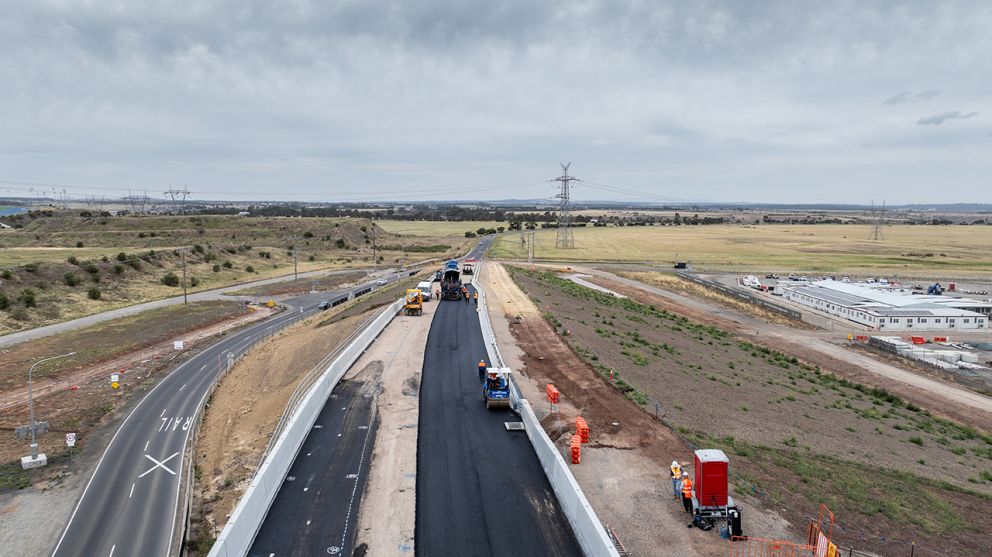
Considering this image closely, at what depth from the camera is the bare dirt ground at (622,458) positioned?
18344mm

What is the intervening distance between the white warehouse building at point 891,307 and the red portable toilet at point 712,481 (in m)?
67.6

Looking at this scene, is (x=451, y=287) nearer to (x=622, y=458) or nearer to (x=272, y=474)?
(x=622, y=458)

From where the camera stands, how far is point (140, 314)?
73.6m

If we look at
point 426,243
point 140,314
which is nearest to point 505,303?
point 140,314

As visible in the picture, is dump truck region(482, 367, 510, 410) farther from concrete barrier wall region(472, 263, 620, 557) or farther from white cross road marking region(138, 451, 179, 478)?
white cross road marking region(138, 451, 179, 478)

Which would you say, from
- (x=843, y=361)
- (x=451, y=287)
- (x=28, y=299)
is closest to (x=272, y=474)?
(x=451, y=287)

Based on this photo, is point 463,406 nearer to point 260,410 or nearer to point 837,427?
point 260,410

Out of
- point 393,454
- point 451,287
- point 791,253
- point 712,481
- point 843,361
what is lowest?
point 843,361

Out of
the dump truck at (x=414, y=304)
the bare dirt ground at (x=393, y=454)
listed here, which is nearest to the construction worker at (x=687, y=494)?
the bare dirt ground at (x=393, y=454)

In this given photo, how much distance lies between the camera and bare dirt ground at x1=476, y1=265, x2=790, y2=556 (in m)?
18.3

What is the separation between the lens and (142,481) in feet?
98.9

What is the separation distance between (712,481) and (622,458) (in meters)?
5.41

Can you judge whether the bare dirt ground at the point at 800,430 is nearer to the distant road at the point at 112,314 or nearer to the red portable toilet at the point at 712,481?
the red portable toilet at the point at 712,481

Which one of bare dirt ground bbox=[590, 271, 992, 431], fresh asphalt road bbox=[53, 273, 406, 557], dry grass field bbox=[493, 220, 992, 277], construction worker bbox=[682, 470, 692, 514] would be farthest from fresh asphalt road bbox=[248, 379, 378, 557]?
dry grass field bbox=[493, 220, 992, 277]
